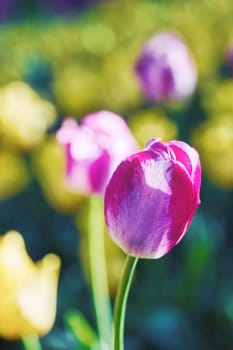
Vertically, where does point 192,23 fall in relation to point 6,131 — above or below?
below

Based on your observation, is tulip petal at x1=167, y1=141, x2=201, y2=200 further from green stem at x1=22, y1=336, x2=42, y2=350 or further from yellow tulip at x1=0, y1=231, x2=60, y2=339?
green stem at x1=22, y1=336, x2=42, y2=350

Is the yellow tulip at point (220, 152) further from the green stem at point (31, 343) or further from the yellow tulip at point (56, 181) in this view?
the green stem at point (31, 343)

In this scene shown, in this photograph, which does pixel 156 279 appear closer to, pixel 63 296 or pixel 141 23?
pixel 63 296

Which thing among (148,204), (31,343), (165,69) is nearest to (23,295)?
(31,343)

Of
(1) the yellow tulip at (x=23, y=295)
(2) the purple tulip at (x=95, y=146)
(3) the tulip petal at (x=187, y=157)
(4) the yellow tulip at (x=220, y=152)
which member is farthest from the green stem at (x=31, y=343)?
(4) the yellow tulip at (x=220, y=152)

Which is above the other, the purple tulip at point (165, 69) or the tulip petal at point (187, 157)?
the tulip petal at point (187, 157)

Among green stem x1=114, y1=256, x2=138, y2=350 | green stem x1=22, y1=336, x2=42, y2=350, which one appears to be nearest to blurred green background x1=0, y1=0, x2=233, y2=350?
green stem x1=22, y1=336, x2=42, y2=350

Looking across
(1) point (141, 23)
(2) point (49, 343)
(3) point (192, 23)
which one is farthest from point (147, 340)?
(1) point (141, 23)
